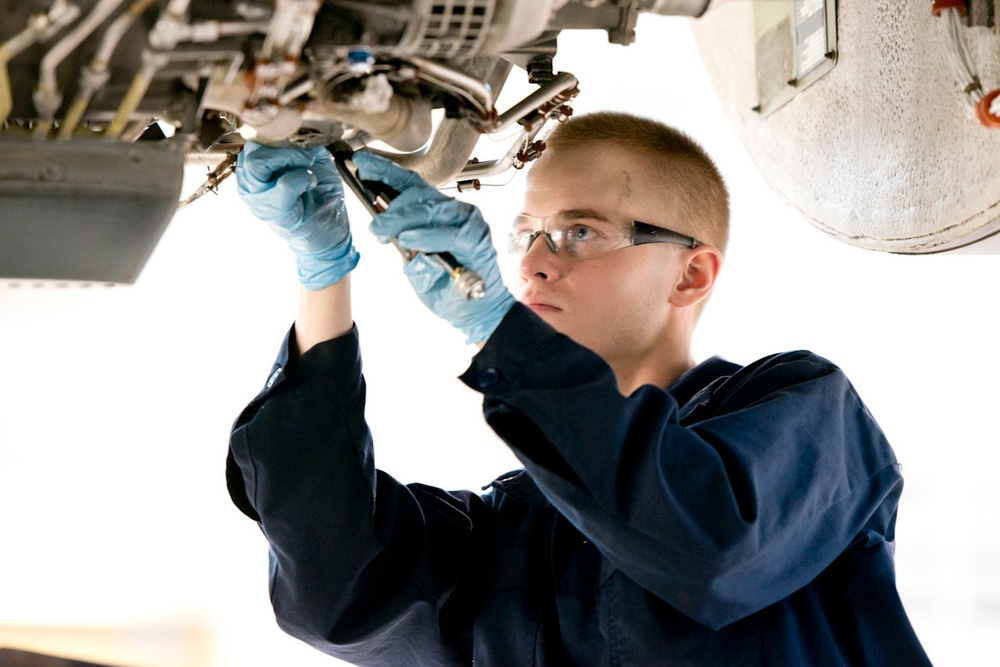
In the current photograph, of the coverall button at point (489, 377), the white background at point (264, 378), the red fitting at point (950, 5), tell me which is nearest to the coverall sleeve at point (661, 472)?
the coverall button at point (489, 377)

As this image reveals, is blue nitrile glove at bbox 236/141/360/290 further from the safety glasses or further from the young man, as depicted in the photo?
the safety glasses

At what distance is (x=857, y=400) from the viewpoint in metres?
1.22

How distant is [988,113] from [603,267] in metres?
0.47

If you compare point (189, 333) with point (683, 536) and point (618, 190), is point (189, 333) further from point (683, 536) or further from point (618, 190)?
point (683, 536)

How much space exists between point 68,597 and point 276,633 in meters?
0.55

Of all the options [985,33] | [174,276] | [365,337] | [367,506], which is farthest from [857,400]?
[174,276]

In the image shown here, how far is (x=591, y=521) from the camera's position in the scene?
0.98m

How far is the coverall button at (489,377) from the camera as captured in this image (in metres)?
0.98

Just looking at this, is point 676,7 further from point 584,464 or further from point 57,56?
point 57,56

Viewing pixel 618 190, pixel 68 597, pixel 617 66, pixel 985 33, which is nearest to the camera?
pixel 985 33

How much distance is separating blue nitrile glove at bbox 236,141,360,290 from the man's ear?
0.46 meters

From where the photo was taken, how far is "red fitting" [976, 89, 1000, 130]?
1.19 meters

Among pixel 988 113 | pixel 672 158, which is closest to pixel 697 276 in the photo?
pixel 672 158

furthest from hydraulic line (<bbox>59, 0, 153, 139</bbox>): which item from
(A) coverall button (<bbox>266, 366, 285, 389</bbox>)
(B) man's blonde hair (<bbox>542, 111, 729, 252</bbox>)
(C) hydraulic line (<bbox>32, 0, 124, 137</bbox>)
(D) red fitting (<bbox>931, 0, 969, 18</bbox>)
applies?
(D) red fitting (<bbox>931, 0, 969, 18</bbox>)
